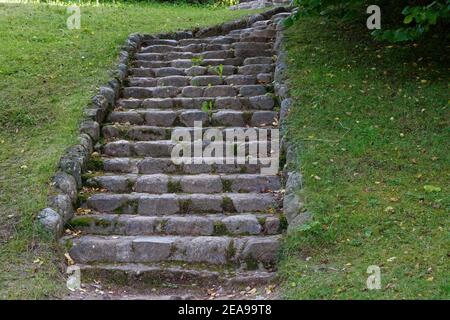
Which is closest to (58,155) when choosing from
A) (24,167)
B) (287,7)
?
(24,167)

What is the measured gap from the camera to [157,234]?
5.84 m

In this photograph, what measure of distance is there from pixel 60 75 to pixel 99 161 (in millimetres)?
2478

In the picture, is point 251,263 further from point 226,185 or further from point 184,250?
point 226,185

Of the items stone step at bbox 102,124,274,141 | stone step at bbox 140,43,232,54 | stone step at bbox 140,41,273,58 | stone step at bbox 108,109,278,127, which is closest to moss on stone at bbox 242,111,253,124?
stone step at bbox 108,109,278,127

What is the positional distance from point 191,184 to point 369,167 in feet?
6.33

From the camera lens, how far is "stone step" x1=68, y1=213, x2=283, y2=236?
19.0ft

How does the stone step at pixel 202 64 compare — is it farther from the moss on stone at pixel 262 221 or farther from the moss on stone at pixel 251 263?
the moss on stone at pixel 251 263

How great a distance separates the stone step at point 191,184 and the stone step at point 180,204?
20 centimetres

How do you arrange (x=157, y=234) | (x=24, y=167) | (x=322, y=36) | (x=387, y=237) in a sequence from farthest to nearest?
(x=322, y=36)
(x=24, y=167)
(x=157, y=234)
(x=387, y=237)

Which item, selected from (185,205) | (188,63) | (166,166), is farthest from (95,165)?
(188,63)

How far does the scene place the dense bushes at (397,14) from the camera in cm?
649
